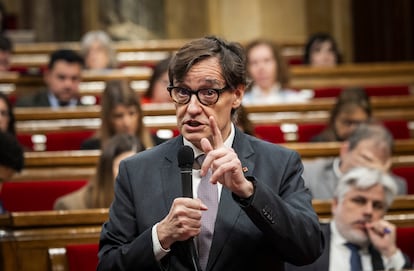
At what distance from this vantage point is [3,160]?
4.31 m

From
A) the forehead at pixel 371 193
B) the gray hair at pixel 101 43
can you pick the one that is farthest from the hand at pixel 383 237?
the gray hair at pixel 101 43

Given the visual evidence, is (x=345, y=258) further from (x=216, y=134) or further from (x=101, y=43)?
(x=101, y=43)

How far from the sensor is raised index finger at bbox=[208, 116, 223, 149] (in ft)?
8.59

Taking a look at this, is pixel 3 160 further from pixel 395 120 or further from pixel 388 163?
pixel 395 120

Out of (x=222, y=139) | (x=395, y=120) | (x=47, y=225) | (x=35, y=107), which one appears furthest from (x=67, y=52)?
(x=222, y=139)

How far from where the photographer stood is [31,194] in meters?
5.12

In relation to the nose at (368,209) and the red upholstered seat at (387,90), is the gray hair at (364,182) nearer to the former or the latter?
the nose at (368,209)

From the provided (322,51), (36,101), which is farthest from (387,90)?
(36,101)

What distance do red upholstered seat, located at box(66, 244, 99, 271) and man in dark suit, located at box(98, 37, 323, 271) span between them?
966 millimetres

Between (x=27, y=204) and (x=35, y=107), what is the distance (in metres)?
2.29

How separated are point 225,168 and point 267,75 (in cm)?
444

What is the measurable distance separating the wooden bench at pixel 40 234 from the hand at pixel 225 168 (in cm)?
133

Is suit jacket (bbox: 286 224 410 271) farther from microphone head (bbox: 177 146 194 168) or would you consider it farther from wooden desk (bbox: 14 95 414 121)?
wooden desk (bbox: 14 95 414 121)

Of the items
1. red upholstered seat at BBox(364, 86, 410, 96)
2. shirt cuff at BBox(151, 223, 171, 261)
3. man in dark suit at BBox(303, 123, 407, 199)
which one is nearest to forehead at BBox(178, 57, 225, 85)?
shirt cuff at BBox(151, 223, 171, 261)
